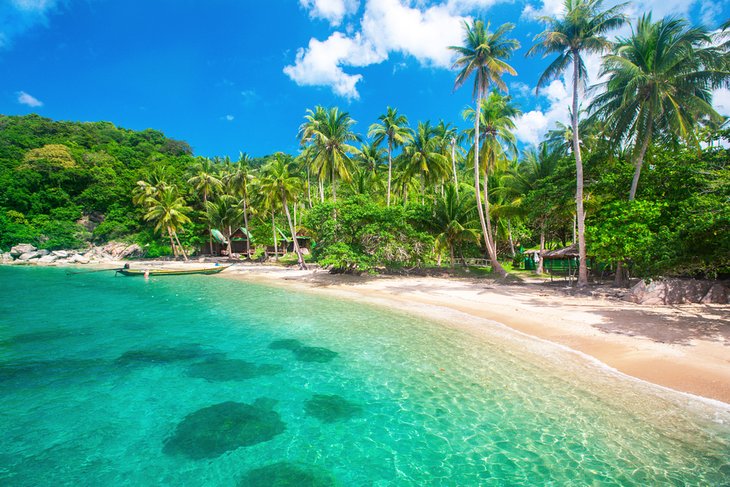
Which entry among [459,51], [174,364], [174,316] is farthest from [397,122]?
[174,364]

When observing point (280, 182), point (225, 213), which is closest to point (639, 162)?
point (280, 182)

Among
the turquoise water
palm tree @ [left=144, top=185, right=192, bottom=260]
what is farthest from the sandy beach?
palm tree @ [left=144, top=185, right=192, bottom=260]

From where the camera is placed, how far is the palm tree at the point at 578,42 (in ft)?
52.7

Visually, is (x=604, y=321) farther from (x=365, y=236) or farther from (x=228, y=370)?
(x=365, y=236)

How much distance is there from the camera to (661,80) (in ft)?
49.0

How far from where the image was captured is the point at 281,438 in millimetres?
5406

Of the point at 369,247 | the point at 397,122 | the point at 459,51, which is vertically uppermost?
the point at 459,51

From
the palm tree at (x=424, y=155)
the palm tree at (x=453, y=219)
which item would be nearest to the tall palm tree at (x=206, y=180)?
the palm tree at (x=424, y=155)

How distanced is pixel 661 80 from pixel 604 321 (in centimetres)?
1244

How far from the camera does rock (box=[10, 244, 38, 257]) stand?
40.5m

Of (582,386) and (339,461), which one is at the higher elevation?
(582,386)

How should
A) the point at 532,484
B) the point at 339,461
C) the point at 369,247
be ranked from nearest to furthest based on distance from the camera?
the point at 532,484
the point at 339,461
the point at 369,247

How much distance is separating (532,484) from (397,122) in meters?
27.0

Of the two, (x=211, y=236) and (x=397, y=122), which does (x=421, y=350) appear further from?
(x=211, y=236)
